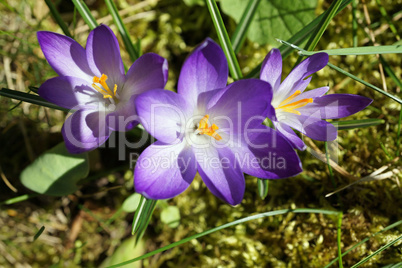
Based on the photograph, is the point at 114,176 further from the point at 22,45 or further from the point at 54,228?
the point at 22,45

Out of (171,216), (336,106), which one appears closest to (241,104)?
(336,106)

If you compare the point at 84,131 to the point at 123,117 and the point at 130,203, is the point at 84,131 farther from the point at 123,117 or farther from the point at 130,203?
the point at 130,203

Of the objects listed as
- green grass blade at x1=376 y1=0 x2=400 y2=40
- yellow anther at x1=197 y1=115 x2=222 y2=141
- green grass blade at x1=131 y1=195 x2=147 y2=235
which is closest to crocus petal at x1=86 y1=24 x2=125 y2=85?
yellow anther at x1=197 y1=115 x2=222 y2=141

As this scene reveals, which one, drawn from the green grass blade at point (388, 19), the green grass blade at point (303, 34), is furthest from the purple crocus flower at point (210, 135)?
the green grass blade at point (388, 19)

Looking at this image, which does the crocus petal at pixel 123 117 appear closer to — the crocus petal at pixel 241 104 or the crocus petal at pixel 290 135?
the crocus petal at pixel 241 104

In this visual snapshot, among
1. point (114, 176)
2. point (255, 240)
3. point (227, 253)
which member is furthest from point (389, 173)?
point (114, 176)
